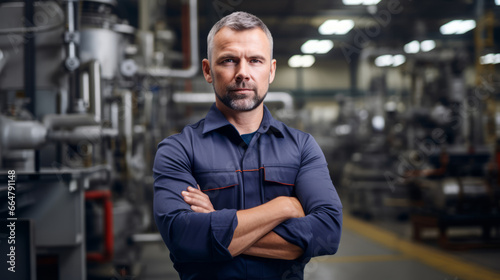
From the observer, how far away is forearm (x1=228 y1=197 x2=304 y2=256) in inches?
34.8

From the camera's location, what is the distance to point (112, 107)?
284 centimetres

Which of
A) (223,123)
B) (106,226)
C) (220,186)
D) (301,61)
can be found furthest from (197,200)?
(301,61)

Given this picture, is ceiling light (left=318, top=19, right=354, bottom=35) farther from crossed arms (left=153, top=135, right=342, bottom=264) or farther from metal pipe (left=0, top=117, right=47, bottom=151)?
crossed arms (left=153, top=135, right=342, bottom=264)

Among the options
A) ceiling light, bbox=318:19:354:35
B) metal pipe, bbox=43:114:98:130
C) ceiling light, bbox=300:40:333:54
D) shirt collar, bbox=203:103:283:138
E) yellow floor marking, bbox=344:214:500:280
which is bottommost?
yellow floor marking, bbox=344:214:500:280

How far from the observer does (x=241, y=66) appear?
2.93ft

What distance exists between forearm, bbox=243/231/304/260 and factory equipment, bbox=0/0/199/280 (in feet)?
2.61

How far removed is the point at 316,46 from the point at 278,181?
8.33m

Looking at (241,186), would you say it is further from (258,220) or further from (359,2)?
(359,2)

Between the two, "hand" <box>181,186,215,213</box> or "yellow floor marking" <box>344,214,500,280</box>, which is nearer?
"hand" <box>181,186,215,213</box>

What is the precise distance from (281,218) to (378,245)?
3247 mm

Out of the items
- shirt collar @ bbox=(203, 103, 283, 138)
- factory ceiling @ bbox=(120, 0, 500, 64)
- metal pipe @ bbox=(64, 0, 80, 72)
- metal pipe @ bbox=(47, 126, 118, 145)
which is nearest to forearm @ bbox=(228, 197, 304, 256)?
shirt collar @ bbox=(203, 103, 283, 138)

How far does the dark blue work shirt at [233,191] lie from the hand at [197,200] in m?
0.01

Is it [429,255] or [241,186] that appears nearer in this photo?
[241,186]

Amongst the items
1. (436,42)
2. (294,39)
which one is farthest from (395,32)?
(294,39)
